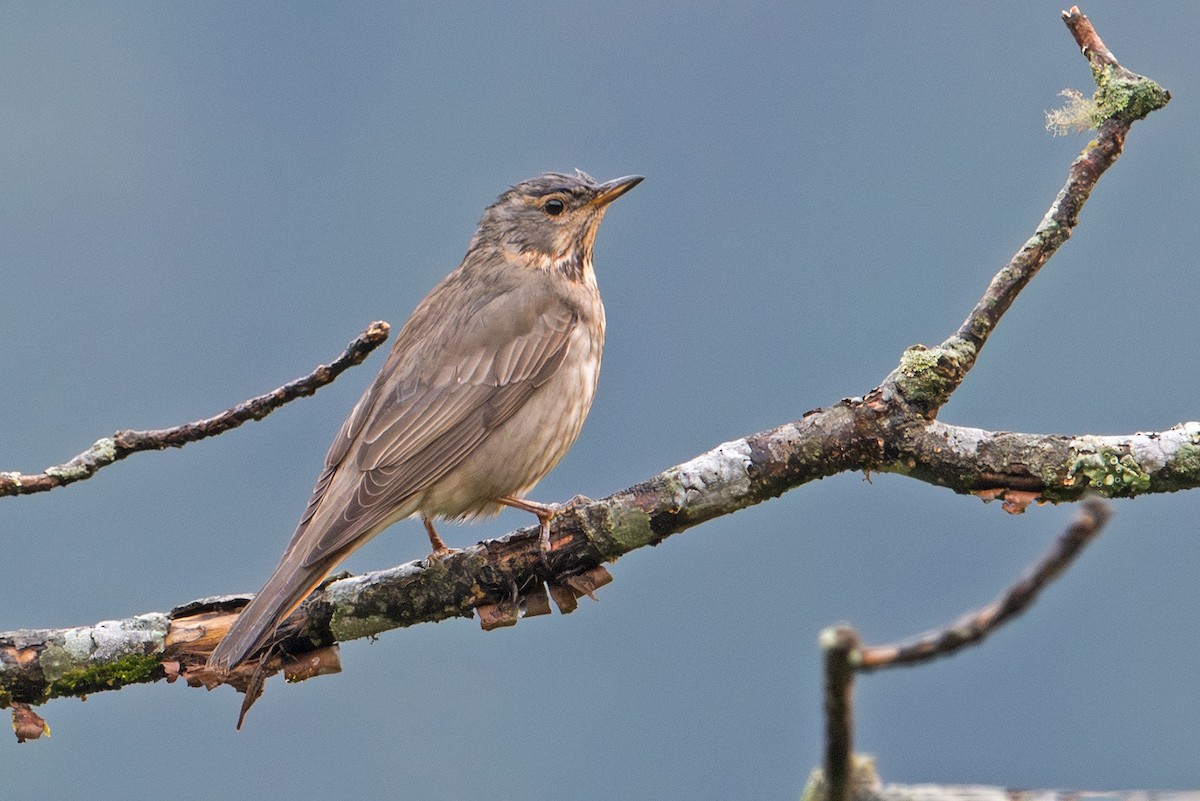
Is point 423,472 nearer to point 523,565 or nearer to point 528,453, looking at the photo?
point 528,453

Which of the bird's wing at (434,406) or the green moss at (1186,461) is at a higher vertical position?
the bird's wing at (434,406)

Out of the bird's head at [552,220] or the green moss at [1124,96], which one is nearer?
the green moss at [1124,96]

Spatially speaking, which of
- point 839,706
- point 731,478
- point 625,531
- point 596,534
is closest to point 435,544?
point 596,534

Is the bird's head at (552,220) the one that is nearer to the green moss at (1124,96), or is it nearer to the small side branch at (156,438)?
the small side branch at (156,438)

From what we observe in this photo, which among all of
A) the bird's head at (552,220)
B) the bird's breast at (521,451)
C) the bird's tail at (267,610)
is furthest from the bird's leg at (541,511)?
the bird's head at (552,220)

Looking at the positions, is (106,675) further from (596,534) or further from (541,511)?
(596,534)

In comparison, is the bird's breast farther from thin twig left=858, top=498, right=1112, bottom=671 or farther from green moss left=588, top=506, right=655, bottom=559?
thin twig left=858, top=498, right=1112, bottom=671

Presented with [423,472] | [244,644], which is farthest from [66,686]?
[423,472]
